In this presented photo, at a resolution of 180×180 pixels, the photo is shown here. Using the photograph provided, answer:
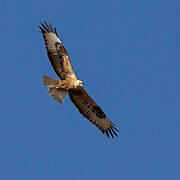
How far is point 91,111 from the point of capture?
1365cm

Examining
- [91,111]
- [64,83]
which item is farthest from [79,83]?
[91,111]

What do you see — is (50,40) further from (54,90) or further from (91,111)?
(91,111)

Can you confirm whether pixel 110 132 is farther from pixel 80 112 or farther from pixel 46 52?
pixel 46 52

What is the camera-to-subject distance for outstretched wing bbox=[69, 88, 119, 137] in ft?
43.7

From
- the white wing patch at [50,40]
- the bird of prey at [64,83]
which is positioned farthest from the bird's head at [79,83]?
the white wing patch at [50,40]

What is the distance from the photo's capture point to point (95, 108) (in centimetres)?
1361

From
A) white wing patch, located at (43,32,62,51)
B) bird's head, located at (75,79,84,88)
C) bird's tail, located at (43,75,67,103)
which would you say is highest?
white wing patch, located at (43,32,62,51)

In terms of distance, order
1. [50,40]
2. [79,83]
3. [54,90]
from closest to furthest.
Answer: [79,83] → [54,90] → [50,40]

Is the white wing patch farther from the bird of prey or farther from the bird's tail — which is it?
the bird's tail

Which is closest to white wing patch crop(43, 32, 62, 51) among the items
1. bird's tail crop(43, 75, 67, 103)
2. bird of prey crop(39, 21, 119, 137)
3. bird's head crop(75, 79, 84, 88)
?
bird of prey crop(39, 21, 119, 137)

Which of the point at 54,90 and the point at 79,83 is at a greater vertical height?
the point at 79,83

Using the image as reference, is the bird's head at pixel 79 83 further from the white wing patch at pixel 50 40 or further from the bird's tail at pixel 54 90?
the white wing patch at pixel 50 40

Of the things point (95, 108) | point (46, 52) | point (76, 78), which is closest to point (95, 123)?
point (95, 108)

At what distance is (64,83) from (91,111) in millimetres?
1479
